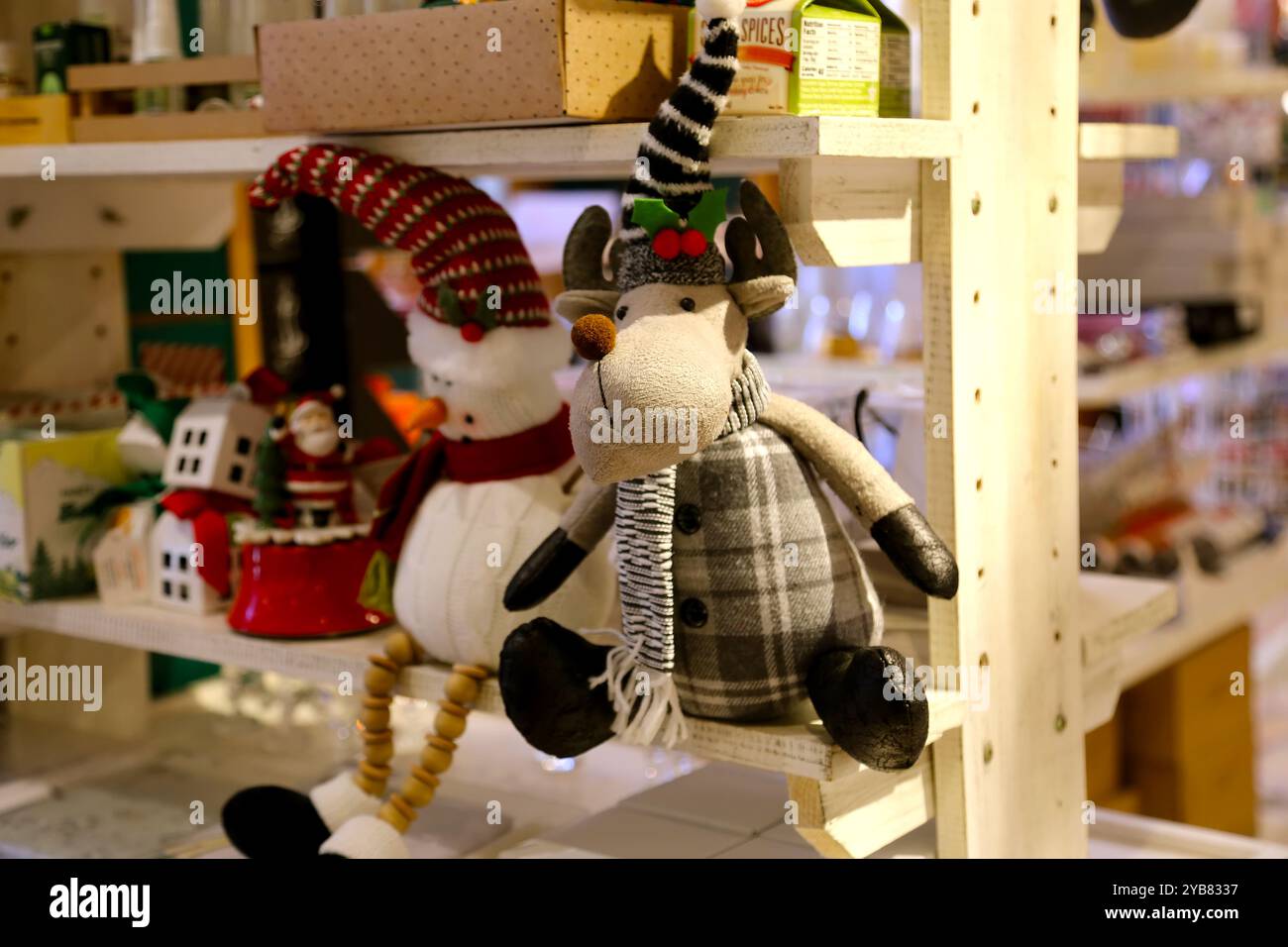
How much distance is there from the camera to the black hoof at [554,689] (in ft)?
3.83

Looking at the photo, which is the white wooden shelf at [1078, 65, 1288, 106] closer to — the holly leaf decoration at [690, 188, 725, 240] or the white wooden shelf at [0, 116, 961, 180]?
the white wooden shelf at [0, 116, 961, 180]

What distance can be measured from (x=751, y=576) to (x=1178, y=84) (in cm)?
199

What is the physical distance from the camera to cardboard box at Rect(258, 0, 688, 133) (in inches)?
45.3

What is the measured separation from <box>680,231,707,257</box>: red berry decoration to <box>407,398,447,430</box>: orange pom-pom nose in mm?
319

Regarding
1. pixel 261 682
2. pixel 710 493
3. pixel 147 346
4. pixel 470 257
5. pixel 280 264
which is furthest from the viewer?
pixel 280 264

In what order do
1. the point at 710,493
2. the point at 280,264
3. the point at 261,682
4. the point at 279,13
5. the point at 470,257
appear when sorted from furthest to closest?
the point at 280,264
the point at 261,682
the point at 279,13
the point at 470,257
the point at 710,493

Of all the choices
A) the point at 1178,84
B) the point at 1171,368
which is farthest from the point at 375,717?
the point at 1178,84

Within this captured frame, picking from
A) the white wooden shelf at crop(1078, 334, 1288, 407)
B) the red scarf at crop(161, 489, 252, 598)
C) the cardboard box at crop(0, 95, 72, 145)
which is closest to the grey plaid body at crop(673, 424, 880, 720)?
the red scarf at crop(161, 489, 252, 598)

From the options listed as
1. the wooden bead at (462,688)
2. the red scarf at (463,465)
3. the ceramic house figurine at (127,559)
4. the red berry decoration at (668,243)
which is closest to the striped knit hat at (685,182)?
the red berry decoration at (668,243)

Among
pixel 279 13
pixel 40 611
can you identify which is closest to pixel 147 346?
pixel 40 611

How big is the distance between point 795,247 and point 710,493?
184mm

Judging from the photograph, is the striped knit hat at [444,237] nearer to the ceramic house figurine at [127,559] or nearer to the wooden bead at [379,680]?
the wooden bead at [379,680]
